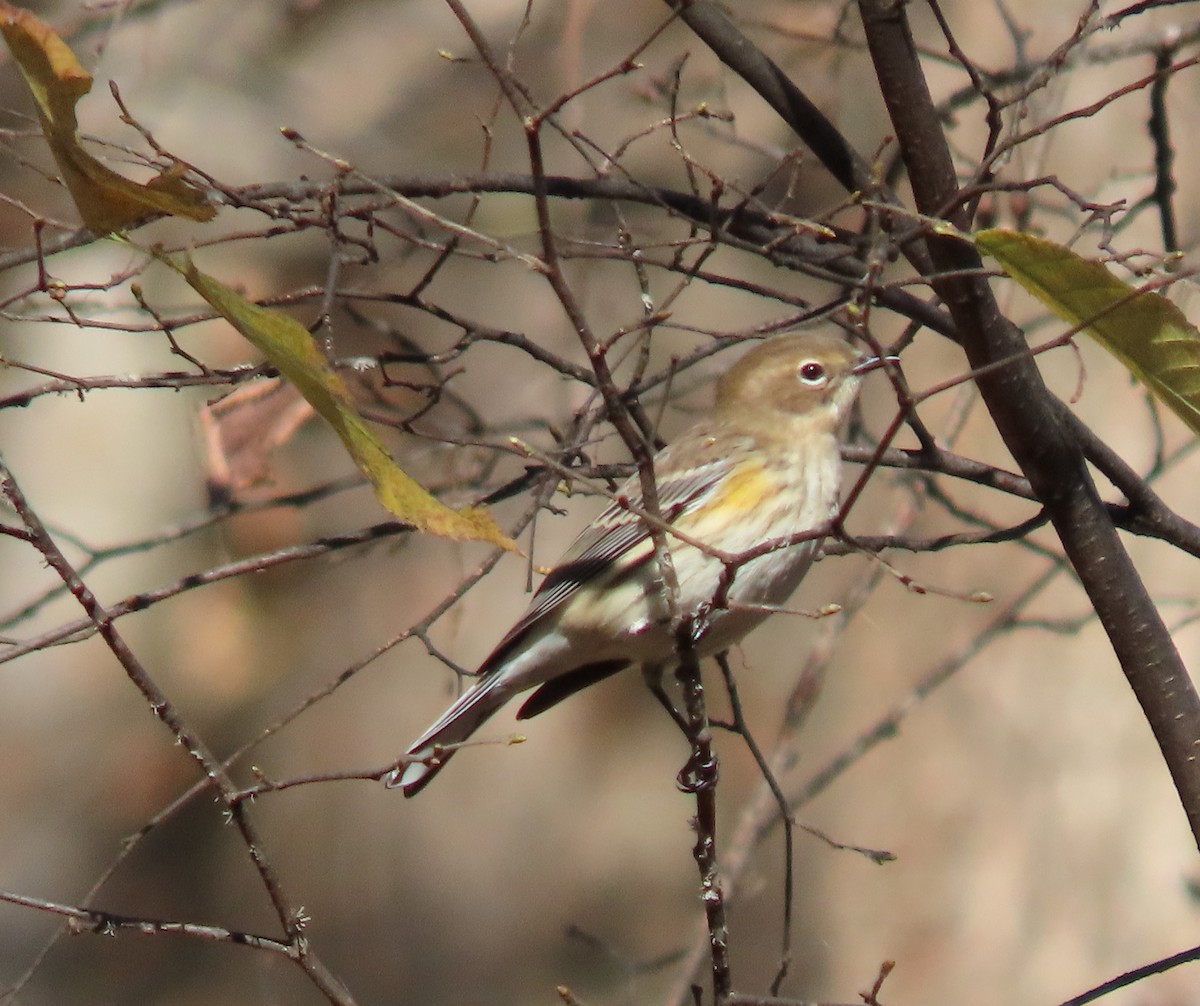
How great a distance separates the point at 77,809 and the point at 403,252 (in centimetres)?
443

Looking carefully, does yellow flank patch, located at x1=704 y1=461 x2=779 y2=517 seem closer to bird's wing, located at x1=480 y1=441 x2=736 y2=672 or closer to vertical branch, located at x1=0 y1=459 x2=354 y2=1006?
bird's wing, located at x1=480 y1=441 x2=736 y2=672

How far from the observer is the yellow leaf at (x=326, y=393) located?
6.63ft

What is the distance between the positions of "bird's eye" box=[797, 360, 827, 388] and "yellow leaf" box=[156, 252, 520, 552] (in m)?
2.26

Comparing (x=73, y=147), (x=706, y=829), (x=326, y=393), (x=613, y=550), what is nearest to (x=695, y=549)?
(x=613, y=550)

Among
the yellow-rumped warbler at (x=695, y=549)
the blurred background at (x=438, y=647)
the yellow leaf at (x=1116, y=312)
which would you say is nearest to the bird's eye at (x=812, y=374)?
the yellow-rumped warbler at (x=695, y=549)

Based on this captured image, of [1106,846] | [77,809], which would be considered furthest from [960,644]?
[77,809]

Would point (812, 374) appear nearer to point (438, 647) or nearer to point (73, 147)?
point (73, 147)

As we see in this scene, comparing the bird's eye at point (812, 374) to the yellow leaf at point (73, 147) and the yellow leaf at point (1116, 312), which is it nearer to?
the yellow leaf at point (1116, 312)

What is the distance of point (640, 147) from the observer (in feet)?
24.6

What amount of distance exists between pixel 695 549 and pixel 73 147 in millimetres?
2036

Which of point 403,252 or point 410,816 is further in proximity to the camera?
point 410,816

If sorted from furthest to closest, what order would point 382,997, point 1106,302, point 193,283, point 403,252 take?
point 382,997
point 403,252
point 1106,302
point 193,283

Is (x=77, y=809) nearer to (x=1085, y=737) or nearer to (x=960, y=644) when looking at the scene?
(x=960, y=644)

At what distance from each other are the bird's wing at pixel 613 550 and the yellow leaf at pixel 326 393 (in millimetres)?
1653
